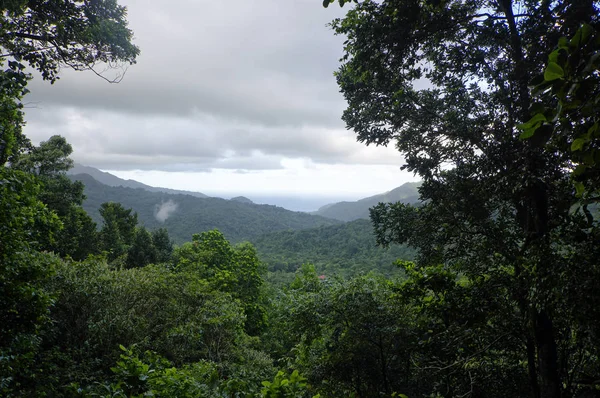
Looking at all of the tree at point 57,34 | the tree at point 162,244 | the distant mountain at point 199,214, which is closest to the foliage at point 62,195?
the tree at point 162,244

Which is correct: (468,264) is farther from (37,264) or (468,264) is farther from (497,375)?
(37,264)

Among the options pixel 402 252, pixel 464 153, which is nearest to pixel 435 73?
pixel 464 153

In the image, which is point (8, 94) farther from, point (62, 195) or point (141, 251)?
point (141, 251)

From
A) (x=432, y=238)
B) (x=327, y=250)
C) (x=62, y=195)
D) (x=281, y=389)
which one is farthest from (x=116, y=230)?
(x=327, y=250)

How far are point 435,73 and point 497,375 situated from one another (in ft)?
15.7

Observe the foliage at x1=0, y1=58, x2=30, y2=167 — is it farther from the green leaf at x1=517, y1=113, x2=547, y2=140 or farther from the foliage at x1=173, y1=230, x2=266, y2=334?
the foliage at x1=173, y1=230, x2=266, y2=334

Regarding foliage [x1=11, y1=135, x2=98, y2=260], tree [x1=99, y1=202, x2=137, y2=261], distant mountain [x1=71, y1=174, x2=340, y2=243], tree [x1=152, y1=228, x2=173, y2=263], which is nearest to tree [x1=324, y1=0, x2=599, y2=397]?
foliage [x1=11, y1=135, x2=98, y2=260]

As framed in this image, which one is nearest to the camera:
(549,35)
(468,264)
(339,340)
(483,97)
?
(549,35)

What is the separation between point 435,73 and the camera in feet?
17.4

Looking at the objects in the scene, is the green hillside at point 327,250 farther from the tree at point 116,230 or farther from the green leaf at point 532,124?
the green leaf at point 532,124

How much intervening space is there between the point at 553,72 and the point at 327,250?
74.6m

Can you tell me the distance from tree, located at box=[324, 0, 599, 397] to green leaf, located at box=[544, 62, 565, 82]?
200cm

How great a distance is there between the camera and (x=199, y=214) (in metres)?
151

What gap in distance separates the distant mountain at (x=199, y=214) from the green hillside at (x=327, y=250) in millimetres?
31909
